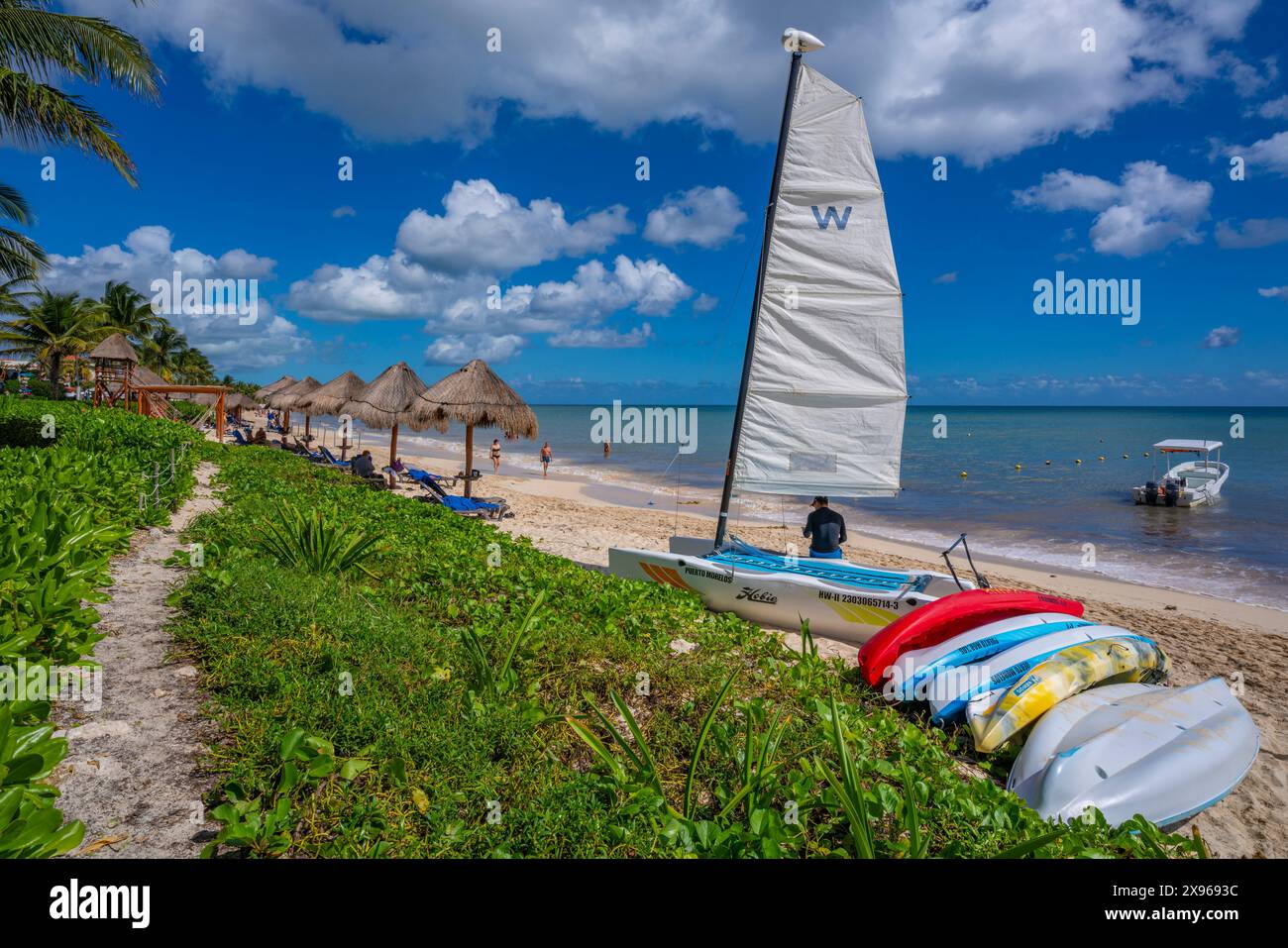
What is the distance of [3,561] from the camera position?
11.1 feet

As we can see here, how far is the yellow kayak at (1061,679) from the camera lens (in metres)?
4.83

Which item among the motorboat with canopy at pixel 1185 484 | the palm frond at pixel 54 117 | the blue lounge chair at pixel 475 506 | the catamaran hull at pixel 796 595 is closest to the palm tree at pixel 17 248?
the palm frond at pixel 54 117

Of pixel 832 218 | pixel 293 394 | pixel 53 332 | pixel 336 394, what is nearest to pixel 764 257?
pixel 832 218

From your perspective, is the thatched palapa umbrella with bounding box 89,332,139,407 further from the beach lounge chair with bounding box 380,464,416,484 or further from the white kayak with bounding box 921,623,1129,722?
the white kayak with bounding box 921,623,1129,722

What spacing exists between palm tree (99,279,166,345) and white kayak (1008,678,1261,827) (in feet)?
162

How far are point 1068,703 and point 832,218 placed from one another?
5.91m

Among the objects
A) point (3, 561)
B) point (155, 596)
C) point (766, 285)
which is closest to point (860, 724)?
point (3, 561)

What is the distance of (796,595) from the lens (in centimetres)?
755

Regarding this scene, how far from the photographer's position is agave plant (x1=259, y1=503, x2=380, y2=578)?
5945mm

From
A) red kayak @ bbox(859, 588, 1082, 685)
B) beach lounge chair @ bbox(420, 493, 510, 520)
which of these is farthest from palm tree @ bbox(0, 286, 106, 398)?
red kayak @ bbox(859, 588, 1082, 685)
